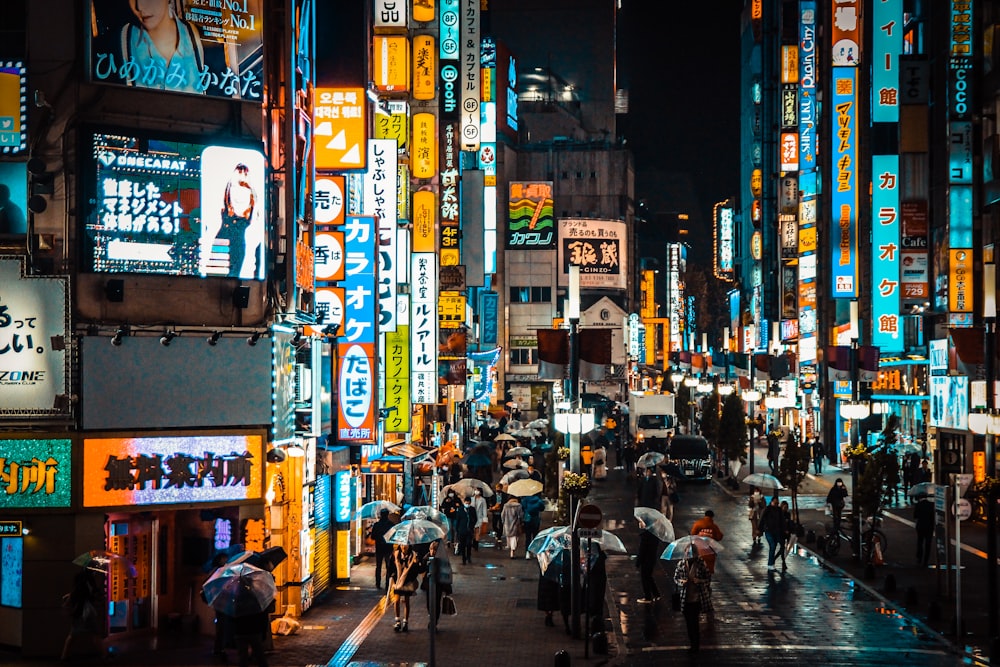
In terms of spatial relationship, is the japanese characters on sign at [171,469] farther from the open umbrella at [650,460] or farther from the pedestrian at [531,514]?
the open umbrella at [650,460]

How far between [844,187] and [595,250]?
4962 cm

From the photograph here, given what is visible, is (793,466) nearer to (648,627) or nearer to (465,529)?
(465,529)

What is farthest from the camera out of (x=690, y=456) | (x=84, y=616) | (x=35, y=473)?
(x=690, y=456)

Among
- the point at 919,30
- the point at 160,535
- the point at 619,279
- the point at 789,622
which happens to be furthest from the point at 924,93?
the point at 619,279

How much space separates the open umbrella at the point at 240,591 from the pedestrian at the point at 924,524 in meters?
16.9

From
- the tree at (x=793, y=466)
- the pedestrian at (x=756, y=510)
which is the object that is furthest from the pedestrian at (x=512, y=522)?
the tree at (x=793, y=466)

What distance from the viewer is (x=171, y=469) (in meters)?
21.2

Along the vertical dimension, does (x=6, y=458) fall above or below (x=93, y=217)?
below

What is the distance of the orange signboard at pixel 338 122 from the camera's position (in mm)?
28344

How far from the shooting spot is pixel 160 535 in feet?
76.4

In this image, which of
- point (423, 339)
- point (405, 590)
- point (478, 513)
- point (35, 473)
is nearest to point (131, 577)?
point (35, 473)

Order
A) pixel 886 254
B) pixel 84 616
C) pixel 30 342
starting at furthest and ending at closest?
1. pixel 886 254
2. pixel 30 342
3. pixel 84 616

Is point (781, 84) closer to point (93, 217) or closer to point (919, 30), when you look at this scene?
point (919, 30)

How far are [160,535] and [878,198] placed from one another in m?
34.0
